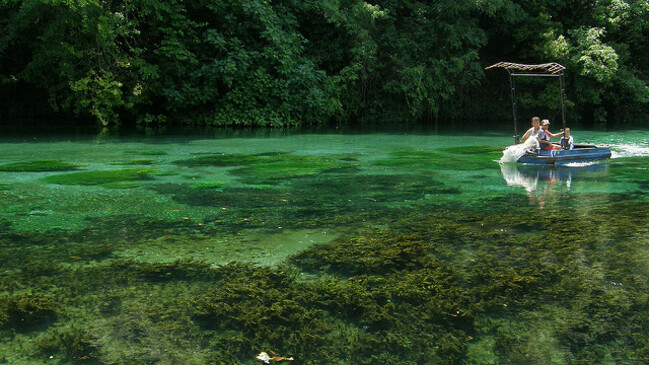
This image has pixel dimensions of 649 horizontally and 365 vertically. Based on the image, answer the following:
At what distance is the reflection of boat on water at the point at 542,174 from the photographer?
8776 mm

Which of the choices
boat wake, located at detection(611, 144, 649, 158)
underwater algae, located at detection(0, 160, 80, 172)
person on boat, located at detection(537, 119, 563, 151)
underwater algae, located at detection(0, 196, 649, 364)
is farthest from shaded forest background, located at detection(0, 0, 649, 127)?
underwater algae, located at detection(0, 196, 649, 364)

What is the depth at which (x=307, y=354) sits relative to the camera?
3098 millimetres

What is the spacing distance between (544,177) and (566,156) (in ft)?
6.56

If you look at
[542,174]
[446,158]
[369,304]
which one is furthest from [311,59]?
[369,304]

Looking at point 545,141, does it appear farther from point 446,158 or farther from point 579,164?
point 446,158

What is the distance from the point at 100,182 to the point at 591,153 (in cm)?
930

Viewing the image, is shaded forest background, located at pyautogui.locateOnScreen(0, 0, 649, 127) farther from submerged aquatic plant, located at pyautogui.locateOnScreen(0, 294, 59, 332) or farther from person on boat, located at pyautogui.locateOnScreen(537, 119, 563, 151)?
submerged aquatic plant, located at pyautogui.locateOnScreen(0, 294, 59, 332)

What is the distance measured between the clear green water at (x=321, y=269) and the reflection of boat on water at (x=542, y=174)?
0.11 m

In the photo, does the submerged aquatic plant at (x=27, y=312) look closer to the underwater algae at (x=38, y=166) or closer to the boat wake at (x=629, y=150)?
the underwater algae at (x=38, y=166)

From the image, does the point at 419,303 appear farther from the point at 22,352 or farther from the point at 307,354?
the point at 22,352

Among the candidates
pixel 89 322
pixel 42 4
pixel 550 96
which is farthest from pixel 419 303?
pixel 550 96

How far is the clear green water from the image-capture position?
322 cm

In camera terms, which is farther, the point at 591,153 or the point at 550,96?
the point at 550,96

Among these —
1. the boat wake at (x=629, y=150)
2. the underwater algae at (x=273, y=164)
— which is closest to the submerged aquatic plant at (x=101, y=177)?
the underwater algae at (x=273, y=164)
